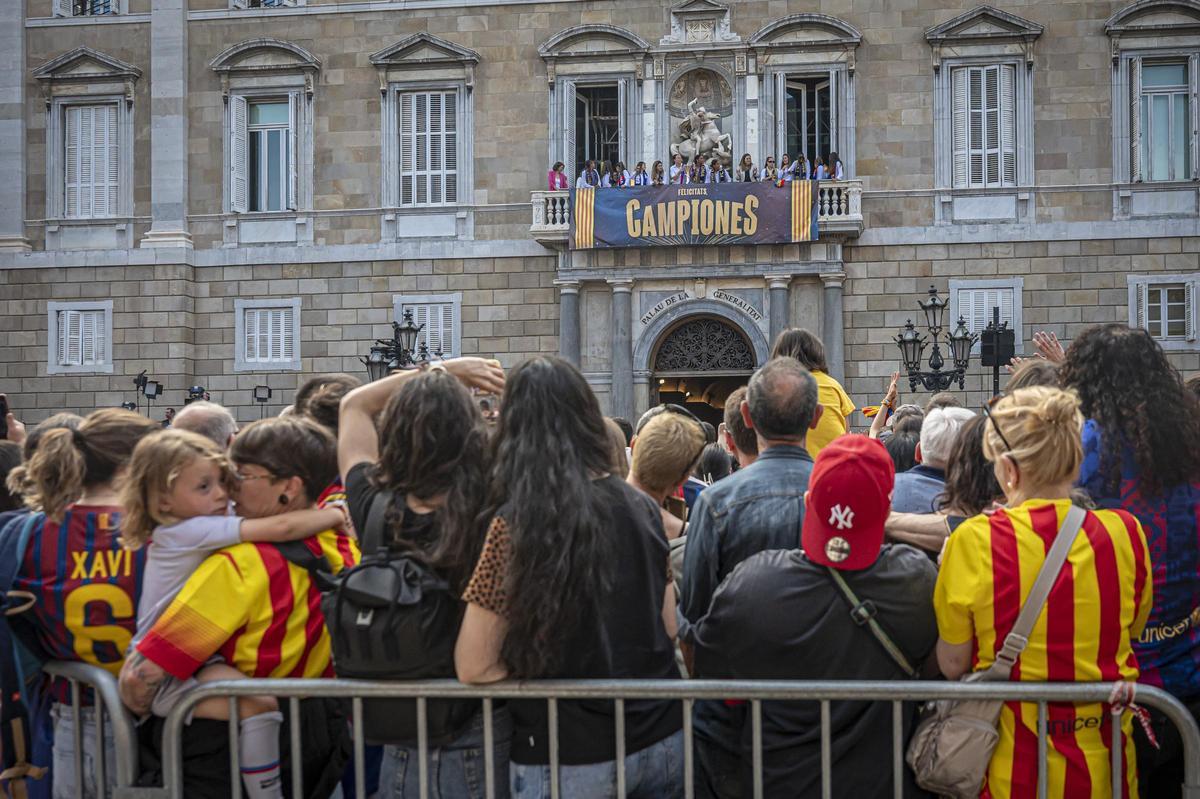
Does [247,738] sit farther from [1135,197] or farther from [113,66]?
[113,66]

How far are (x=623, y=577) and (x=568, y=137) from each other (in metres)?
18.7

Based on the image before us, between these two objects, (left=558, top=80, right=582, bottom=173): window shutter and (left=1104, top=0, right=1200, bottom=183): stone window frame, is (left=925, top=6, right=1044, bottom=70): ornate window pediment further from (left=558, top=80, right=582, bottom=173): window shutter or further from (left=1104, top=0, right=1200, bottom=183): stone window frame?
(left=558, top=80, right=582, bottom=173): window shutter

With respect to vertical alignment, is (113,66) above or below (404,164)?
above

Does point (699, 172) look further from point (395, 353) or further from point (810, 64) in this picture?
point (395, 353)

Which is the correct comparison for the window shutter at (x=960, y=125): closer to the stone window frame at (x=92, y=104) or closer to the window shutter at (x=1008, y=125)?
the window shutter at (x=1008, y=125)

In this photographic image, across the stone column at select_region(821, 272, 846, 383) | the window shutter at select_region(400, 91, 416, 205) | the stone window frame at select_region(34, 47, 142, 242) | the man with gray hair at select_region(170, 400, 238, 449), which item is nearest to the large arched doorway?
the stone column at select_region(821, 272, 846, 383)

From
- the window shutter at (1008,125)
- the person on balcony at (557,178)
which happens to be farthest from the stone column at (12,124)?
the window shutter at (1008,125)

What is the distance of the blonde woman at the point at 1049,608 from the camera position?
133 inches

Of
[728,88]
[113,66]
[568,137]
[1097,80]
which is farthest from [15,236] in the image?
[1097,80]

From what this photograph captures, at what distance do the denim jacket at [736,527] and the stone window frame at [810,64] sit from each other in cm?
1752

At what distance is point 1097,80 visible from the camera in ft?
65.9

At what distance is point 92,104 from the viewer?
2233cm

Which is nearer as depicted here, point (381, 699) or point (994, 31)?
point (381, 699)

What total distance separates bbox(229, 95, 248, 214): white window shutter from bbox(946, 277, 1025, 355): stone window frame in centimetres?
1368
